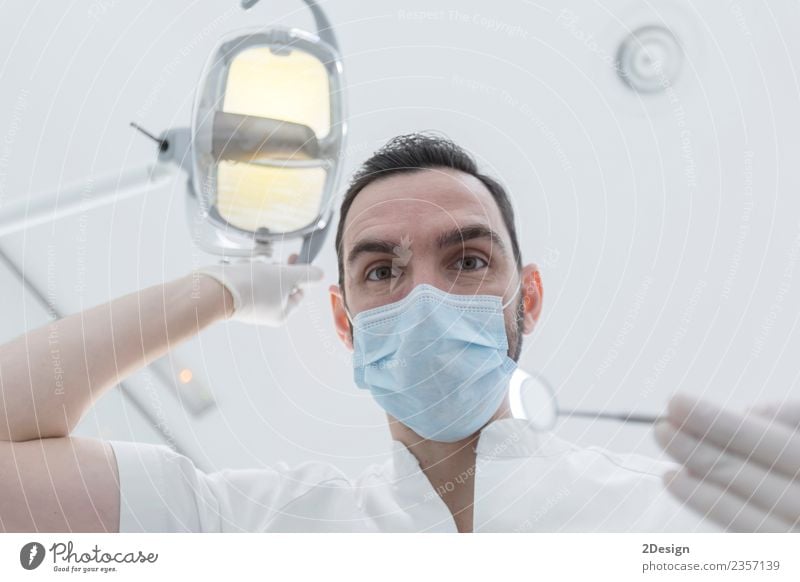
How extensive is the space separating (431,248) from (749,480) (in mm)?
293

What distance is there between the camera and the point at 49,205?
0.67 metres

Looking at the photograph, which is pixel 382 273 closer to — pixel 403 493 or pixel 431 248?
pixel 431 248

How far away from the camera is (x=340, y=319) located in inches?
27.3

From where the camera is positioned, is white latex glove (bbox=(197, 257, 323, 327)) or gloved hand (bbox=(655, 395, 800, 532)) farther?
white latex glove (bbox=(197, 257, 323, 327))

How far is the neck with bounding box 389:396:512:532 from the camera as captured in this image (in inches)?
26.3

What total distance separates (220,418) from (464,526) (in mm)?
223

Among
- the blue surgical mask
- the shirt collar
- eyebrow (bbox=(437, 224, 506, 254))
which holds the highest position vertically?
eyebrow (bbox=(437, 224, 506, 254))

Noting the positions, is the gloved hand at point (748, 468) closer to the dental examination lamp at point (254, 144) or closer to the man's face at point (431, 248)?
the man's face at point (431, 248)

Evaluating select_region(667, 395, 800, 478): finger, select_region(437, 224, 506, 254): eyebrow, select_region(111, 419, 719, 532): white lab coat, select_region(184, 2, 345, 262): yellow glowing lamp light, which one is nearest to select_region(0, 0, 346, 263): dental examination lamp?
select_region(184, 2, 345, 262): yellow glowing lamp light

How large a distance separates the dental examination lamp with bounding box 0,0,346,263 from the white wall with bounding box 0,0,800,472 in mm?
13

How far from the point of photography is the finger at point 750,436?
57 centimetres

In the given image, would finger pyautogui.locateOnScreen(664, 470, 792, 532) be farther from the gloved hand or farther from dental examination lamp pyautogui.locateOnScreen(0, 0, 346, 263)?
dental examination lamp pyautogui.locateOnScreen(0, 0, 346, 263)
